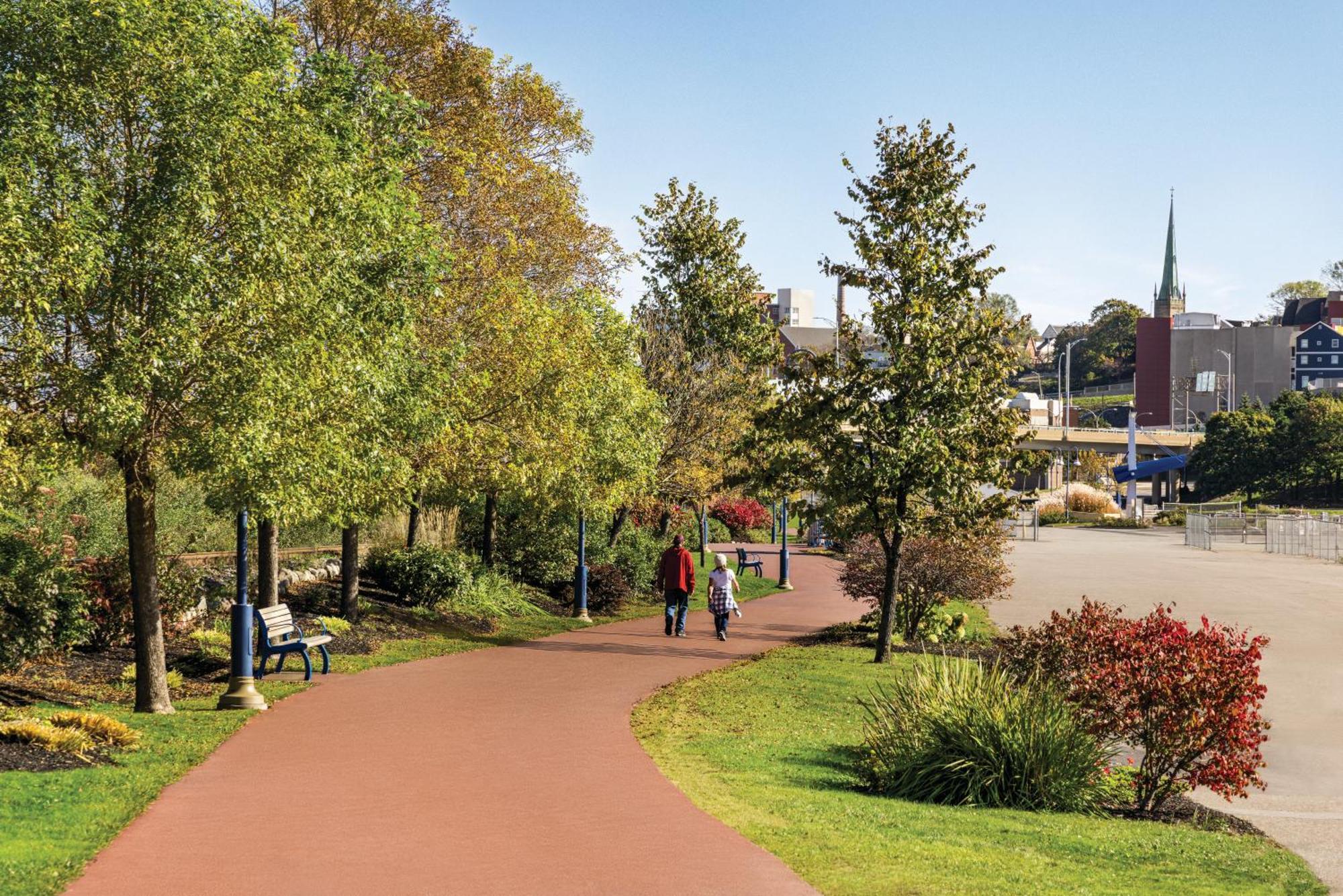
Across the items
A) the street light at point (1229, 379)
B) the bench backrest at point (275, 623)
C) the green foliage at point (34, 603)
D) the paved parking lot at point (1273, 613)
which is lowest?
the paved parking lot at point (1273, 613)

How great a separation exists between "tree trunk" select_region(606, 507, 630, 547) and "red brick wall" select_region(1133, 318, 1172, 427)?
136232mm

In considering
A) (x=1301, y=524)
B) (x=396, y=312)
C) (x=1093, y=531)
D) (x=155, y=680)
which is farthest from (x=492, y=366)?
(x=1093, y=531)

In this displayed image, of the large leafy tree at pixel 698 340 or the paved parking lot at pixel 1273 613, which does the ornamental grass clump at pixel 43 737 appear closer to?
the paved parking lot at pixel 1273 613

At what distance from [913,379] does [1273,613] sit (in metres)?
13.3

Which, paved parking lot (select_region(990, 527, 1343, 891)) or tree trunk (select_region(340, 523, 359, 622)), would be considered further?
tree trunk (select_region(340, 523, 359, 622))

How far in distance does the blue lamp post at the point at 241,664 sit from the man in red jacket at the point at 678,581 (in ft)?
29.4

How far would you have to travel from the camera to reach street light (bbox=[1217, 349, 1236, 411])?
13588 cm

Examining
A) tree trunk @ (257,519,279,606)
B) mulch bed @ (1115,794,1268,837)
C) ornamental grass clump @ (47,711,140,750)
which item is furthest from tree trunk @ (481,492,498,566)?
mulch bed @ (1115,794,1268,837)

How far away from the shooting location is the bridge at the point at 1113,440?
10850cm

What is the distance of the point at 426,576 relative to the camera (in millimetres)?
22016

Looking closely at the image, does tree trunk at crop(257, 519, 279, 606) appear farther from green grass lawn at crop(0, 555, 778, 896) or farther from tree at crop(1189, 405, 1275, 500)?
tree at crop(1189, 405, 1275, 500)

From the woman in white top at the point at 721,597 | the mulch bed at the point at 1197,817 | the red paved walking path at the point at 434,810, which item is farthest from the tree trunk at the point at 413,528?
the mulch bed at the point at 1197,817

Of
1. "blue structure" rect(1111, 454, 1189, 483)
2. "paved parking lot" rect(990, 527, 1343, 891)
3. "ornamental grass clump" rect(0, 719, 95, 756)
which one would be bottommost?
"paved parking lot" rect(990, 527, 1343, 891)

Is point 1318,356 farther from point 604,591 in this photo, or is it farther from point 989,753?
point 989,753
